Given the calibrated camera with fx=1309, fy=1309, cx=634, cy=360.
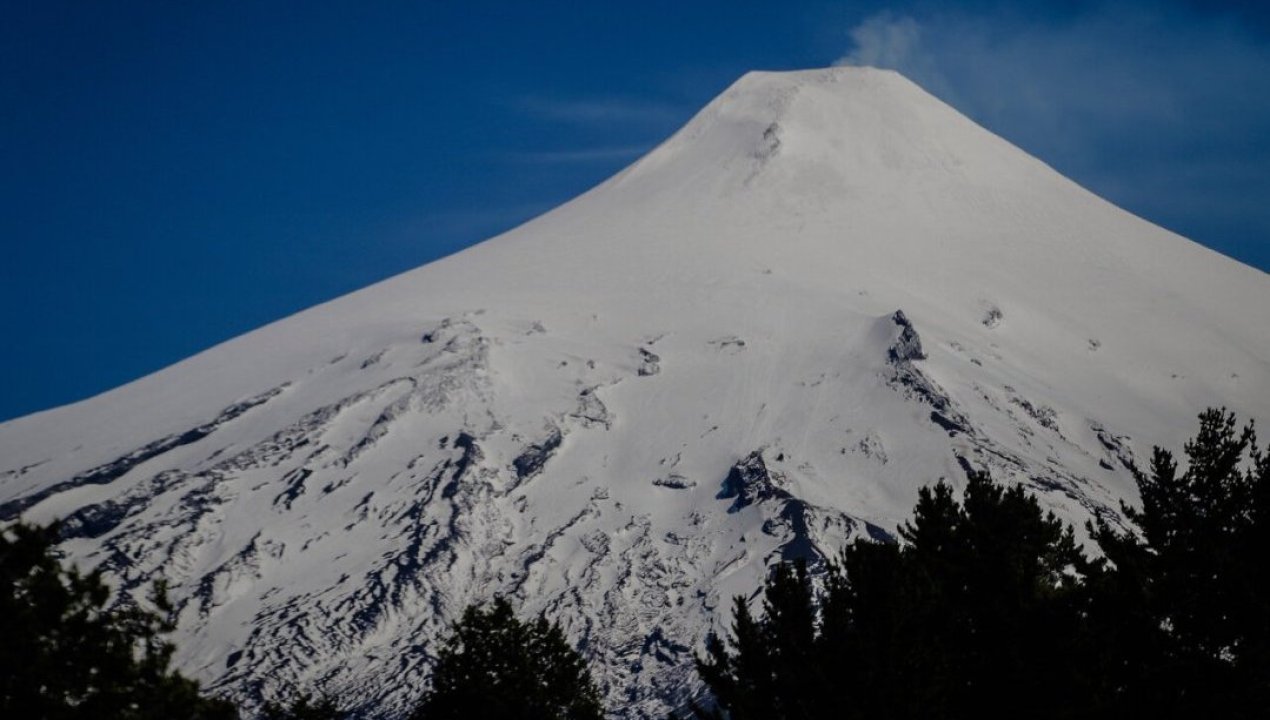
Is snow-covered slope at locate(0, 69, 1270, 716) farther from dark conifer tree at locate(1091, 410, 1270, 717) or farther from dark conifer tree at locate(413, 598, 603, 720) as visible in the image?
dark conifer tree at locate(1091, 410, 1270, 717)

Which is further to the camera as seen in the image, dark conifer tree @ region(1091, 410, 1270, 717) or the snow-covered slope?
the snow-covered slope

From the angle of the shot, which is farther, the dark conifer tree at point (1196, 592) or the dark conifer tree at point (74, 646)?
the dark conifer tree at point (1196, 592)

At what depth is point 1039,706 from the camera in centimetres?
2781

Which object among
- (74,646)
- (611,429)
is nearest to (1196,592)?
(74,646)

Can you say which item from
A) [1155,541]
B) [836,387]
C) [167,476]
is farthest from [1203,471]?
[167,476]

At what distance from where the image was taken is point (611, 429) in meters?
138

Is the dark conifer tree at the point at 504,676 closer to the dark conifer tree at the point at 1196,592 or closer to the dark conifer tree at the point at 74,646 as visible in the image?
the dark conifer tree at the point at 74,646

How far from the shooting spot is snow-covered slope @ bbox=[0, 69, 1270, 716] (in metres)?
115

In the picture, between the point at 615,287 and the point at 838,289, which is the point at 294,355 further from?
the point at 838,289

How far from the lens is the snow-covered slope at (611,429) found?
115 meters

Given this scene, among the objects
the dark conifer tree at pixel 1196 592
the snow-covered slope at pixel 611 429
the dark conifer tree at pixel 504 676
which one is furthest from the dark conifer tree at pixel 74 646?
the snow-covered slope at pixel 611 429

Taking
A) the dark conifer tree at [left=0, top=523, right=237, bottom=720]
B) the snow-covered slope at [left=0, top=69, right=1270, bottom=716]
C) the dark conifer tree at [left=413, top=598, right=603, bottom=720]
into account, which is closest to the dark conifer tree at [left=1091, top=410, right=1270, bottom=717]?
the dark conifer tree at [left=413, top=598, right=603, bottom=720]

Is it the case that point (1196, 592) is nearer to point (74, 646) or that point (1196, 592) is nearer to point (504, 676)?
point (504, 676)

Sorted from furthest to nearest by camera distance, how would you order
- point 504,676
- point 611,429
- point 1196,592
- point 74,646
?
point 611,429, point 504,676, point 1196,592, point 74,646
